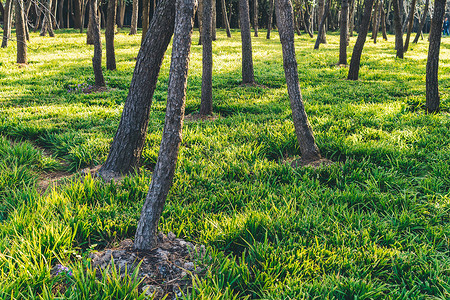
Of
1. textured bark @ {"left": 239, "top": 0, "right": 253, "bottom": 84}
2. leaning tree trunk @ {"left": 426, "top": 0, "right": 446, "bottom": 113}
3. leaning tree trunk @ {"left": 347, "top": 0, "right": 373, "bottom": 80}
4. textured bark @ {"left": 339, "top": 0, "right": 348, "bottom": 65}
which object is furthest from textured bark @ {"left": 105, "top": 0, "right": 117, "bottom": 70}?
leaning tree trunk @ {"left": 426, "top": 0, "right": 446, "bottom": 113}

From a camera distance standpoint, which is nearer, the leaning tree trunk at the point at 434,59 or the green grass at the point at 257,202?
the green grass at the point at 257,202

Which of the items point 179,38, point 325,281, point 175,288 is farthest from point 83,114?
point 325,281

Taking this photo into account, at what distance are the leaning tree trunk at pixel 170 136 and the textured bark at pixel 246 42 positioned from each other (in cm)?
608

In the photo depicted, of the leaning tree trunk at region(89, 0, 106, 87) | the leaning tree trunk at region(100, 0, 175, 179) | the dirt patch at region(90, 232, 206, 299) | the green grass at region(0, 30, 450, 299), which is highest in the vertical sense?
the leaning tree trunk at region(89, 0, 106, 87)

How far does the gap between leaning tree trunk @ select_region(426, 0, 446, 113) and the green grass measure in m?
0.26

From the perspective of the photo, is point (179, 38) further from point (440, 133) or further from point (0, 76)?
point (0, 76)

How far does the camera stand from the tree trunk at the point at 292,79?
4.00 metres

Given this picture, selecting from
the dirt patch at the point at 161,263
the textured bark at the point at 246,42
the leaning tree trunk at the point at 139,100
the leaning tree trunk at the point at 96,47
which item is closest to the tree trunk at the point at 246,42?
the textured bark at the point at 246,42

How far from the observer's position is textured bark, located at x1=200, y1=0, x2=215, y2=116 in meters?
5.91

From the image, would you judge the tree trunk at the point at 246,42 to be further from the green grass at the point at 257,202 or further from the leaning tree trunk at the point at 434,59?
the leaning tree trunk at the point at 434,59

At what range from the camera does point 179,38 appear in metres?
2.50

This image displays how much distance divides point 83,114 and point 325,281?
17.9ft

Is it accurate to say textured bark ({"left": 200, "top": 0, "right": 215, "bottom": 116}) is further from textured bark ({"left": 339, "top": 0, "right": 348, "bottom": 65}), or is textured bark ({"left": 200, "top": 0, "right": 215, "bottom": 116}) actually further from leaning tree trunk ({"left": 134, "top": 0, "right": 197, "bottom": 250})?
textured bark ({"left": 339, "top": 0, "right": 348, "bottom": 65})

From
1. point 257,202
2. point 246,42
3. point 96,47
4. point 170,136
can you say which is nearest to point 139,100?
point 170,136
